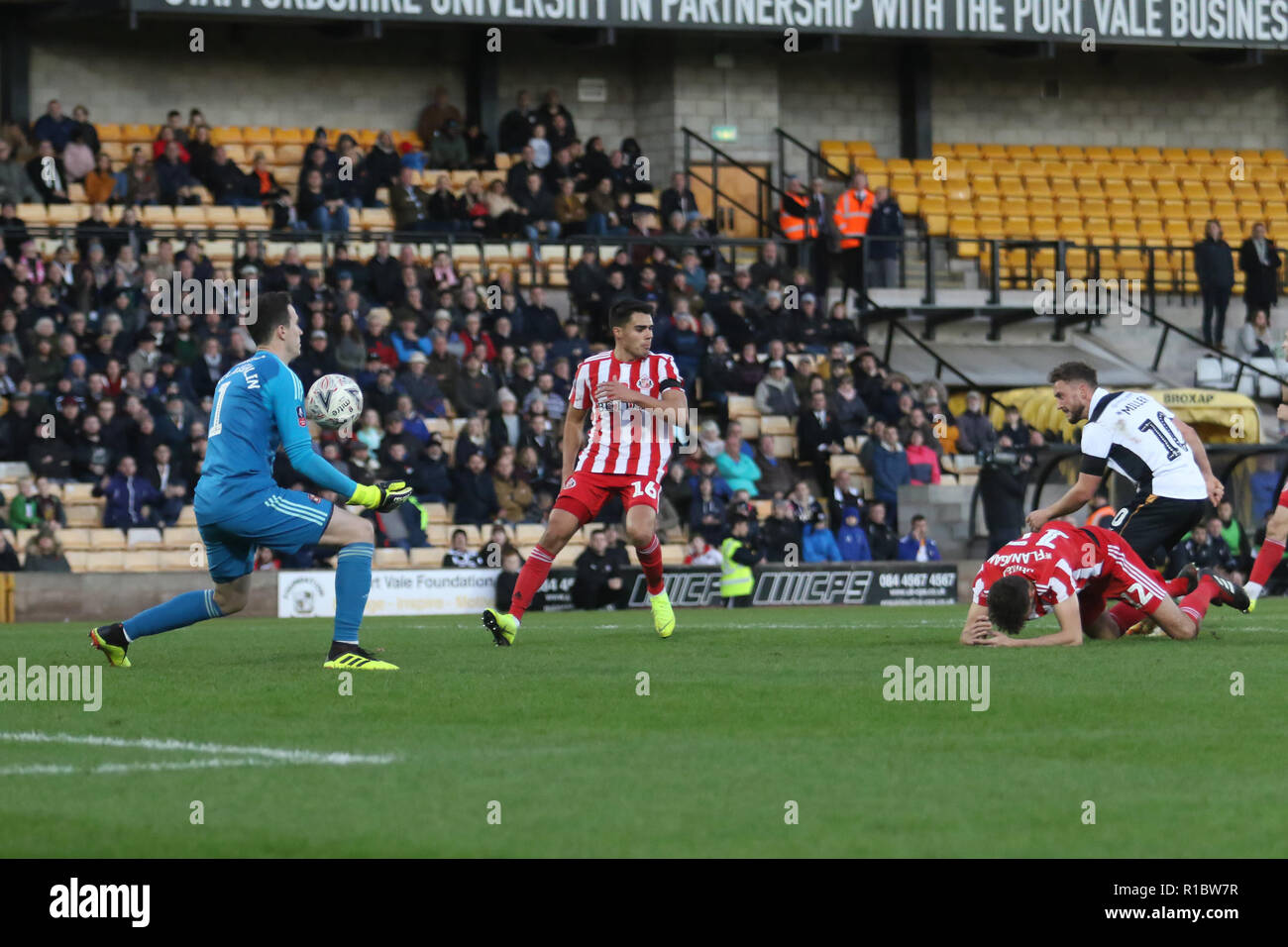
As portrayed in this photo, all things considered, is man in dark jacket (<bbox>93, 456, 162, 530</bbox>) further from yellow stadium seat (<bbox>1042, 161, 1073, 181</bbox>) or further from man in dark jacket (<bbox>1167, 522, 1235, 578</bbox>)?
yellow stadium seat (<bbox>1042, 161, 1073, 181</bbox>)

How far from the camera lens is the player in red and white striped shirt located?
14.1 metres

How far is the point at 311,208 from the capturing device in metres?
28.5

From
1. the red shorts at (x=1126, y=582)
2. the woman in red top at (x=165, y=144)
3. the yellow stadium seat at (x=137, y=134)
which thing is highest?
the yellow stadium seat at (x=137, y=134)

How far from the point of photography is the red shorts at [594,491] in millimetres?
14320

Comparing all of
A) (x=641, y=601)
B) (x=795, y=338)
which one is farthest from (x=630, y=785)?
(x=795, y=338)

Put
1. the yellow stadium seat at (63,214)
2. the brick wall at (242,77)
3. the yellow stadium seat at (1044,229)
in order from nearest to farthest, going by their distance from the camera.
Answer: the yellow stadium seat at (63,214) < the brick wall at (242,77) < the yellow stadium seat at (1044,229)

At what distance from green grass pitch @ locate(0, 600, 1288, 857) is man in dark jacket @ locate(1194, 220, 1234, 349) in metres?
21.0

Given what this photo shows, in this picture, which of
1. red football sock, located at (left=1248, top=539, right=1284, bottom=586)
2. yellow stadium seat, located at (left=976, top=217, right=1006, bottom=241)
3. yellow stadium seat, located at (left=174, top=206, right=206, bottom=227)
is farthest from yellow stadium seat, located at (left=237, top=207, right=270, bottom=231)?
red football sock, located at (left=1248, top=539, right=1284, bottom=586)

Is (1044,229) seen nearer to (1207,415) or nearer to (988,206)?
(988,206)

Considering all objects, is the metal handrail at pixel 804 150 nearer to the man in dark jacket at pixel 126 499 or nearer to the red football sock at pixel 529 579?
the man in dark jacket at pixel 126 499

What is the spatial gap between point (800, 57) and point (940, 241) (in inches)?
174

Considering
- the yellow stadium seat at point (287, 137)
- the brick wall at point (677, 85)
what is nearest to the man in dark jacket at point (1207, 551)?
the brick wall at point (677, 85)

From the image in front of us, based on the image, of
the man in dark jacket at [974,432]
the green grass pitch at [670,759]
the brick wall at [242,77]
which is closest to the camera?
the green grass pitch at [670,759]

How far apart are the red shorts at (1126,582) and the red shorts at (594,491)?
9.81 ft
